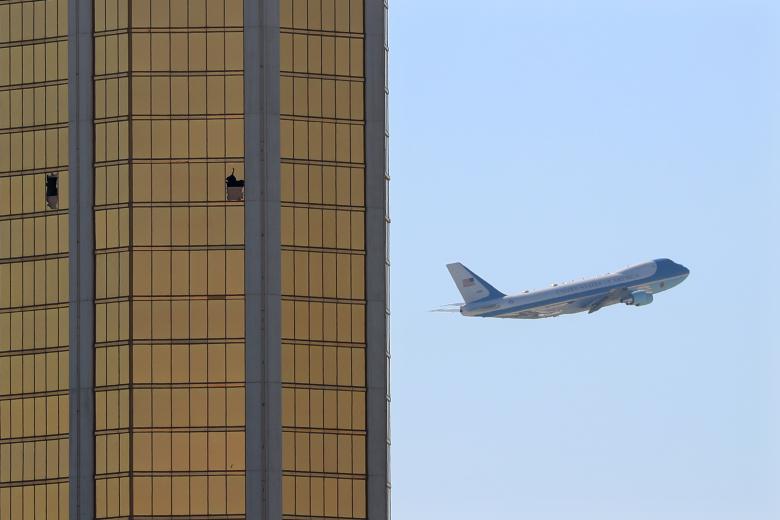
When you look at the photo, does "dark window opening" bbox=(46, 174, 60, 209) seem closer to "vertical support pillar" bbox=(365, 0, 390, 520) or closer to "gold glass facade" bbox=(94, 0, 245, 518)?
"gold glass facade" bbox=(94, 0, 245, 518)

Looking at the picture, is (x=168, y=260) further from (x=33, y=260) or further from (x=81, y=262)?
(x=33, y=260)

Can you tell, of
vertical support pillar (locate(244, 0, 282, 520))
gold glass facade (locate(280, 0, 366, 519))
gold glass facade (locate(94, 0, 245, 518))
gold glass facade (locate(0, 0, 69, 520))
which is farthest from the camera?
gold glass facade (locate(0, 0, 69, 520))

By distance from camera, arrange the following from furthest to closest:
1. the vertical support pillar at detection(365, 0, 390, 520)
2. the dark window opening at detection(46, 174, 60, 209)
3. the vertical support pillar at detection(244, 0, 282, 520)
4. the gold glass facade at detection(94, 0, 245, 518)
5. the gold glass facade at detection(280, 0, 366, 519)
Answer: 1. the dark window opening at detection(46, 174, 60, 209)
2. the vertical support pillar at detection(365, 0, 390, 520)
3. the gold glass facade at detection(280, 0, 366, 519)
4. the gold glass facade at detection(94, 0, 245, 518)
5. the vertical support pillar at detection(244, 0, 282, 520)

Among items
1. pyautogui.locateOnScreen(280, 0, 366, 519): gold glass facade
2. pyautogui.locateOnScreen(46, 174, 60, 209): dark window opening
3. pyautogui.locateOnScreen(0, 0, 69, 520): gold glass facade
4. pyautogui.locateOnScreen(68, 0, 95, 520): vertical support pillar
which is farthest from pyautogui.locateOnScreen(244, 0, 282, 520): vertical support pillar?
pyautogui.locateOnScreen(46, 174, 60, 209): dark window opening

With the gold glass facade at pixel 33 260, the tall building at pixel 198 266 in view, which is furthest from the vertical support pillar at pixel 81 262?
the gold glass facade at pixel 33 260

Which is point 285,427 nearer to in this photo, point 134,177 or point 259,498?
point 259,498

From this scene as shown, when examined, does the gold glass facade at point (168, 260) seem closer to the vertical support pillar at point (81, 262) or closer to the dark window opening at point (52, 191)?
the vertical support pillar at point (81, 262)
